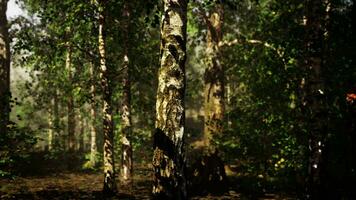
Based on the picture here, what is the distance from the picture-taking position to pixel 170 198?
210 inches

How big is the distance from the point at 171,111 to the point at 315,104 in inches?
193

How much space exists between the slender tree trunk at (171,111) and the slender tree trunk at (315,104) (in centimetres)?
460

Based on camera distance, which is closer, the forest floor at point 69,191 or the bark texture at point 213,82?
the forest floor at point 69,191

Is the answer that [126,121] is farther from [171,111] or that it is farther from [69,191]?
[171,111]

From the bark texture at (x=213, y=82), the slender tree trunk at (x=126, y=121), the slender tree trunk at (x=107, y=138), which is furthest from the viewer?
the bark texture at (x=213, y=82)

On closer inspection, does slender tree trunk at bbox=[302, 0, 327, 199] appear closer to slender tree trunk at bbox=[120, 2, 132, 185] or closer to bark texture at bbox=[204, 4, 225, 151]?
bark texture at bbox=[204, 4, 225, 151]

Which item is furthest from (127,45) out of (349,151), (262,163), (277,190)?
(349,151)

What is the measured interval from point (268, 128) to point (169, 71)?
959cm

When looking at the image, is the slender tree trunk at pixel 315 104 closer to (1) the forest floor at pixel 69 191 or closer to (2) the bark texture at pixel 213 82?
(1) the forest floor at pixel 69 191

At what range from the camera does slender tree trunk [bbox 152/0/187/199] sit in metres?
5.42

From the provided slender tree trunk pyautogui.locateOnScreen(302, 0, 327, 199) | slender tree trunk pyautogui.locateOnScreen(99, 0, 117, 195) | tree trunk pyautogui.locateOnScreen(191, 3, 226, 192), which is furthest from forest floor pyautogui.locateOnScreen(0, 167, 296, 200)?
slender tree trunk pyautogui.locateOnScreen(302, 0, 327, 199)

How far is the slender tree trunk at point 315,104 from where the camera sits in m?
9.08

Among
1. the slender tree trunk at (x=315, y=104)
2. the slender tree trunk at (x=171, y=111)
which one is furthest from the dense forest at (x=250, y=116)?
the slender tree trunk at (x=171, y=111)


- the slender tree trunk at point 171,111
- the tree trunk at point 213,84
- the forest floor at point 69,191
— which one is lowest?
the forest floor at point 69,191
